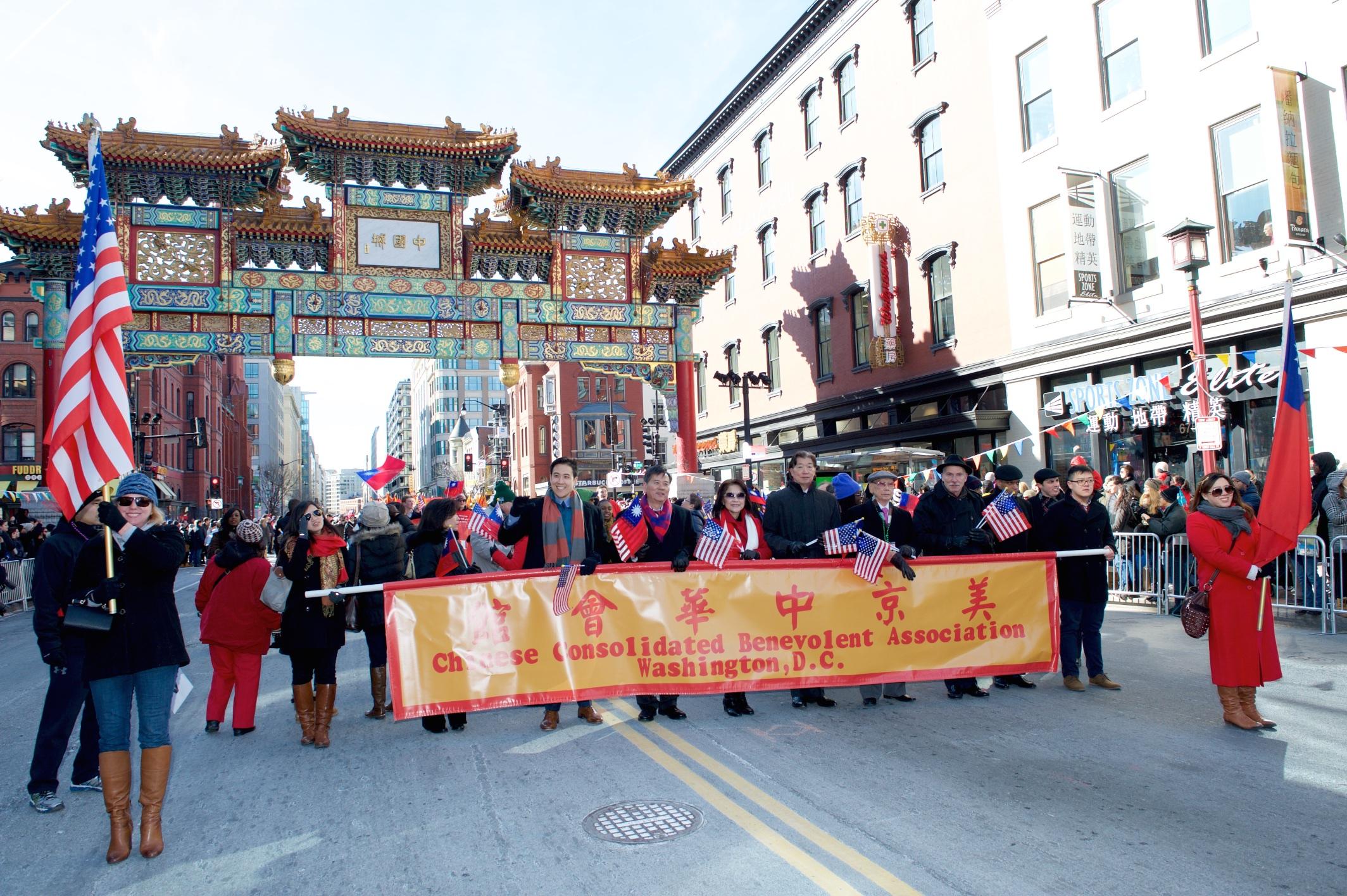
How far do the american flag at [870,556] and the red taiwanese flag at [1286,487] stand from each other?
2.53 m

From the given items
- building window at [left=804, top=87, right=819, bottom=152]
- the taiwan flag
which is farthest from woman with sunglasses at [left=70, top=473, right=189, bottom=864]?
building window at [left=804, top=87, right=819, bottom=152]

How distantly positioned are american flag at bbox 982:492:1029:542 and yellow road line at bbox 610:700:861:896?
11.6 ft

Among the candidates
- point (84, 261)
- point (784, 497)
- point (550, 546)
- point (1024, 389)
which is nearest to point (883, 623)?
point (784, 497)

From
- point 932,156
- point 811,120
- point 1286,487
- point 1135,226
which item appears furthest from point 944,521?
point 811,120

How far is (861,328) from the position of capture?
26.9 m

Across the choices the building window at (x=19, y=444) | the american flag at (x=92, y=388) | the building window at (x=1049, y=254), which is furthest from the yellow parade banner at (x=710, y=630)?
the building window at (x=19, y=444)

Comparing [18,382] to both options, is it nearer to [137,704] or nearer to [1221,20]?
[137,704]

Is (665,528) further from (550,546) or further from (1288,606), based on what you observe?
(1288,606)

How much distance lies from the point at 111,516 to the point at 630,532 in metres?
3.89

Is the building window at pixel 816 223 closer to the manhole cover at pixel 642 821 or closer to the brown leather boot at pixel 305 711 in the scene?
the brown leather boot at pixel 305 711

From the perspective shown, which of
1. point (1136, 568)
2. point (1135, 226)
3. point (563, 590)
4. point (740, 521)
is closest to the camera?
point (563, 590)

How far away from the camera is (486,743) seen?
6520 mm

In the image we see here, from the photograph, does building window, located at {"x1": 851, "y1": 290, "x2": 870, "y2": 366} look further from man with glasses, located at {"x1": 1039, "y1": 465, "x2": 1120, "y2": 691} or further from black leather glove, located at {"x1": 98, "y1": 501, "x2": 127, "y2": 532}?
black leather glove, located at {"x1": 98, "y1": 501, "x2": 127, "y2": 532}

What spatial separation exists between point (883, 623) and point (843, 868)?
3.27 metres
